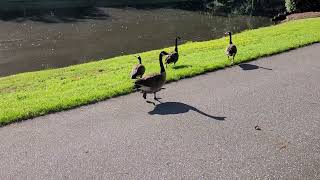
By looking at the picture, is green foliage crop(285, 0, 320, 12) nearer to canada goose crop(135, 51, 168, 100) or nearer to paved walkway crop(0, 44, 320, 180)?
paved walkway crop(0, 44, 320, 180)

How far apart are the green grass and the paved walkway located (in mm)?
610

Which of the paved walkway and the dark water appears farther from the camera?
the dark water

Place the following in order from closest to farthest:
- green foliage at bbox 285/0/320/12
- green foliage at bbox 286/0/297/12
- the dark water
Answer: the dark water < green foliage at bbox 285/0/320/12 < green foliage at bbox 286/0/297/12

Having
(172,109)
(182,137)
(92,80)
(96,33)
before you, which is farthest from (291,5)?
(182,137)

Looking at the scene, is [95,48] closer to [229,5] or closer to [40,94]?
[40,94]

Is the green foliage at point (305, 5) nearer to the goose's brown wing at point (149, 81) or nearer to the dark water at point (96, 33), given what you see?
the dark water at point (96, 33)

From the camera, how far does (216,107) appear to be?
12672mm

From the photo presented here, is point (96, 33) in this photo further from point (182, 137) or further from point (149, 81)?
point (182, 137)

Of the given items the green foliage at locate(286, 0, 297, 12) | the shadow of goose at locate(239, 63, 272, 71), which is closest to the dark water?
the green foliage at locate(286, 0, 297, 12)

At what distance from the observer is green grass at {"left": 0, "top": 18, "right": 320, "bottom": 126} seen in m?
13.1

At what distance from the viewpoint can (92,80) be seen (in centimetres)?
1728

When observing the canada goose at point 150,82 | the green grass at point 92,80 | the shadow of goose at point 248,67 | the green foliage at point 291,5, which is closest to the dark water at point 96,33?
the green foliage at point 291,5

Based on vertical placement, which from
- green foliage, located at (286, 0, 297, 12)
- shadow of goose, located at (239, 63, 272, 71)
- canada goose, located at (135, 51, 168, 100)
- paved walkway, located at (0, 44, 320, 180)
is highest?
green foliage, located at (286, 0, 297, 12)

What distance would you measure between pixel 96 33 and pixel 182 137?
1284 inches
